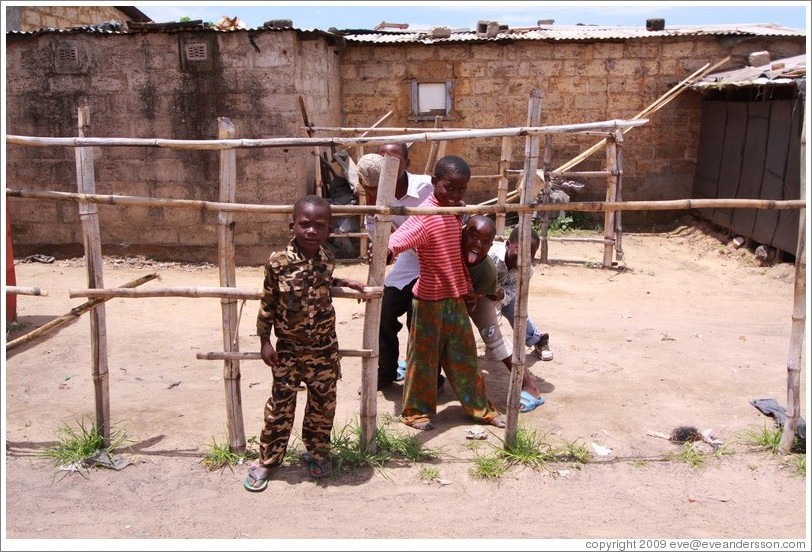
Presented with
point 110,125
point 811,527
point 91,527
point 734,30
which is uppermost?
point 734,30

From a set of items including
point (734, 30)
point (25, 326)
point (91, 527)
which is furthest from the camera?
point (734, 30)

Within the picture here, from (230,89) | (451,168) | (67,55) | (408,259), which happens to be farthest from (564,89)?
(451,168)

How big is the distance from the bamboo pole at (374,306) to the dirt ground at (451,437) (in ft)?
0.82

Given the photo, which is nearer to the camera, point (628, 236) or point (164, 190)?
point (164, 190)

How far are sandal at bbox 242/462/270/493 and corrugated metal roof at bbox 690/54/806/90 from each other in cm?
685

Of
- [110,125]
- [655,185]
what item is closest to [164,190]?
[110,125]

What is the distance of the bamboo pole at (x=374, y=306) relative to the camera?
3.32 m

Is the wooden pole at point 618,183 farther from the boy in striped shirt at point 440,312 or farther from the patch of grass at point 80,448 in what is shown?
the patch of grass at point 80,448

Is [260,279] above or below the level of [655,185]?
below

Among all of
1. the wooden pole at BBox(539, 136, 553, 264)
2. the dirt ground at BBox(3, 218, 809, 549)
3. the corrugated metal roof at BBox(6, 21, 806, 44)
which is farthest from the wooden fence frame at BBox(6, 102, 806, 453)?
the corrugated metal roof at BBox(6, 21, 806, 44)

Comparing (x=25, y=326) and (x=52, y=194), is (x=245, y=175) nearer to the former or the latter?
(x=25, y=326)

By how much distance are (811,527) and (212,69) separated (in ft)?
23.6

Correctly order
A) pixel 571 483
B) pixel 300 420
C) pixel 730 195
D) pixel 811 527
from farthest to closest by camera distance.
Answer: pixel 730 195, pixel 300 420, pixel 571 483, pixel 811 527

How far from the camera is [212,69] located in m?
7.91
